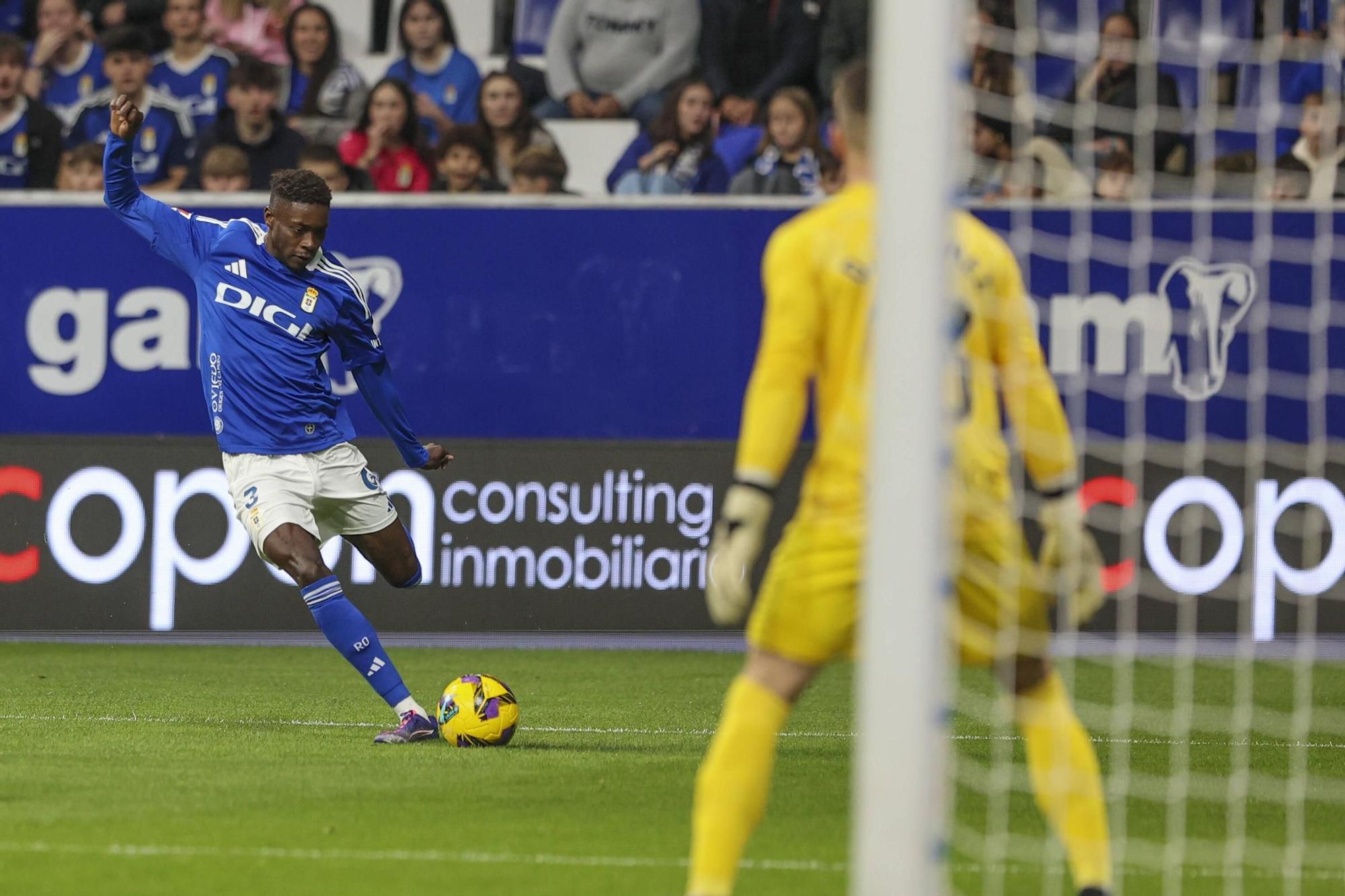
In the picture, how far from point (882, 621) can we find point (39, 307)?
920cm

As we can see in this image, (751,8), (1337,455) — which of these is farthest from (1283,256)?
(751,8)

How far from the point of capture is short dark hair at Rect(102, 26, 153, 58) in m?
13.4

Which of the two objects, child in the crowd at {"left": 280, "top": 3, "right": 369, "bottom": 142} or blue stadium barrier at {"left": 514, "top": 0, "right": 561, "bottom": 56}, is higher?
blue stadium barrier at {"left": 514, "top": 0, "right": 561, "bottom": 56}

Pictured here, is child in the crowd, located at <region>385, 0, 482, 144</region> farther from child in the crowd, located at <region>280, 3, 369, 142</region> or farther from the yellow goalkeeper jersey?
the yellow goalkeeper jersey

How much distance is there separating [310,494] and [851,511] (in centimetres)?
396

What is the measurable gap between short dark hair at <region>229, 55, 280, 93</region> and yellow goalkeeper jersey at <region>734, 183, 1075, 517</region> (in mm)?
9191

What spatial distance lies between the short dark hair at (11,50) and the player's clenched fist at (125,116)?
643cm

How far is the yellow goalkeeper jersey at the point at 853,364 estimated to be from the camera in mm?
4145

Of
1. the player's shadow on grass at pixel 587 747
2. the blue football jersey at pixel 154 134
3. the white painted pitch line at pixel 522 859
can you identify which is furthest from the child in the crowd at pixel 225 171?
the white painted pitch line at pixel 522 859

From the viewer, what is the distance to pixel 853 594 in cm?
422

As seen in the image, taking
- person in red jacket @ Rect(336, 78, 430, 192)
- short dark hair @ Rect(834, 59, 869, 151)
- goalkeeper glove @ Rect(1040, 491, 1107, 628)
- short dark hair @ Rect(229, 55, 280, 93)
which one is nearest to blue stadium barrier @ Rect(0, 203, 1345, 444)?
person in red jacket @ Rect(336, 78, 430, 192)

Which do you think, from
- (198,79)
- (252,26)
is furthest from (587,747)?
(252,26)

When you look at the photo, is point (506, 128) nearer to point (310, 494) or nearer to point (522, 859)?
point (310, 494)

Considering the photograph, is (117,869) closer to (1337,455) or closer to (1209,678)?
(1209,678)
